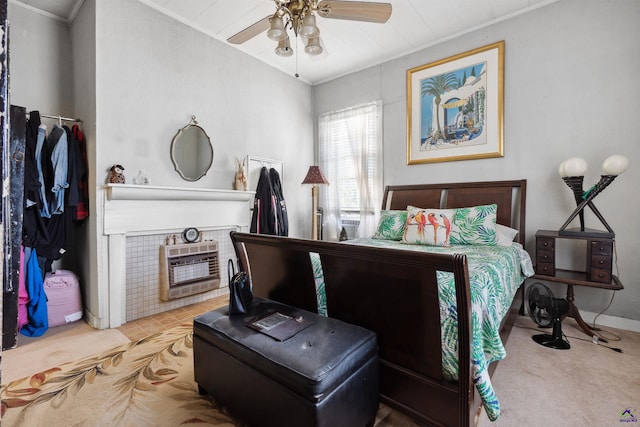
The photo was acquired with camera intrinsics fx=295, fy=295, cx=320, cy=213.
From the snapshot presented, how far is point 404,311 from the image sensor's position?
1350 mm

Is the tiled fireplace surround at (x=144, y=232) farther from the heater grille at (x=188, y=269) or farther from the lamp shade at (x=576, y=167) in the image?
the lamp shade at (x=576, y=167)

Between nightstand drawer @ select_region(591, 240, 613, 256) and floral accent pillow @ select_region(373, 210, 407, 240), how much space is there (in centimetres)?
145

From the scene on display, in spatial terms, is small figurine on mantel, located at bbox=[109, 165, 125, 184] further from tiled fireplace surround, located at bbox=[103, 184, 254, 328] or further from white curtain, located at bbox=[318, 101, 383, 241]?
white curtain, located at bbox=[318, 101, 383, 241]

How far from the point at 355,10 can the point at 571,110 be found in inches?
84.6

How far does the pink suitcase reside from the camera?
8.13 ft

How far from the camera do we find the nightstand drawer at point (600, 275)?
2.20 meters

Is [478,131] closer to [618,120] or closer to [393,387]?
[618,120]

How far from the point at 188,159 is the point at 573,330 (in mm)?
3840

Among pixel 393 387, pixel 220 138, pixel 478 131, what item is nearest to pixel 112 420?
pixel 393 387

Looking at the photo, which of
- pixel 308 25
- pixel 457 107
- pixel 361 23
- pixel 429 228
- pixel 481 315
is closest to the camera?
pixel 481 315

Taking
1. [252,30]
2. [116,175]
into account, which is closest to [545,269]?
[252,30]

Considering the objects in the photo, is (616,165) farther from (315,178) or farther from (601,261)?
(315,178)

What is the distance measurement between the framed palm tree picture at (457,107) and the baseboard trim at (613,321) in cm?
163

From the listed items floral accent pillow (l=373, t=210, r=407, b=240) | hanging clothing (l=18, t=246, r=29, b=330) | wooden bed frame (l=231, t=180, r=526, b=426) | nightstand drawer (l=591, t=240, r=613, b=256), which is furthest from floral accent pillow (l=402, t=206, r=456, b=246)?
hanging clothing (l=18, t=246, r=29, b=330)
